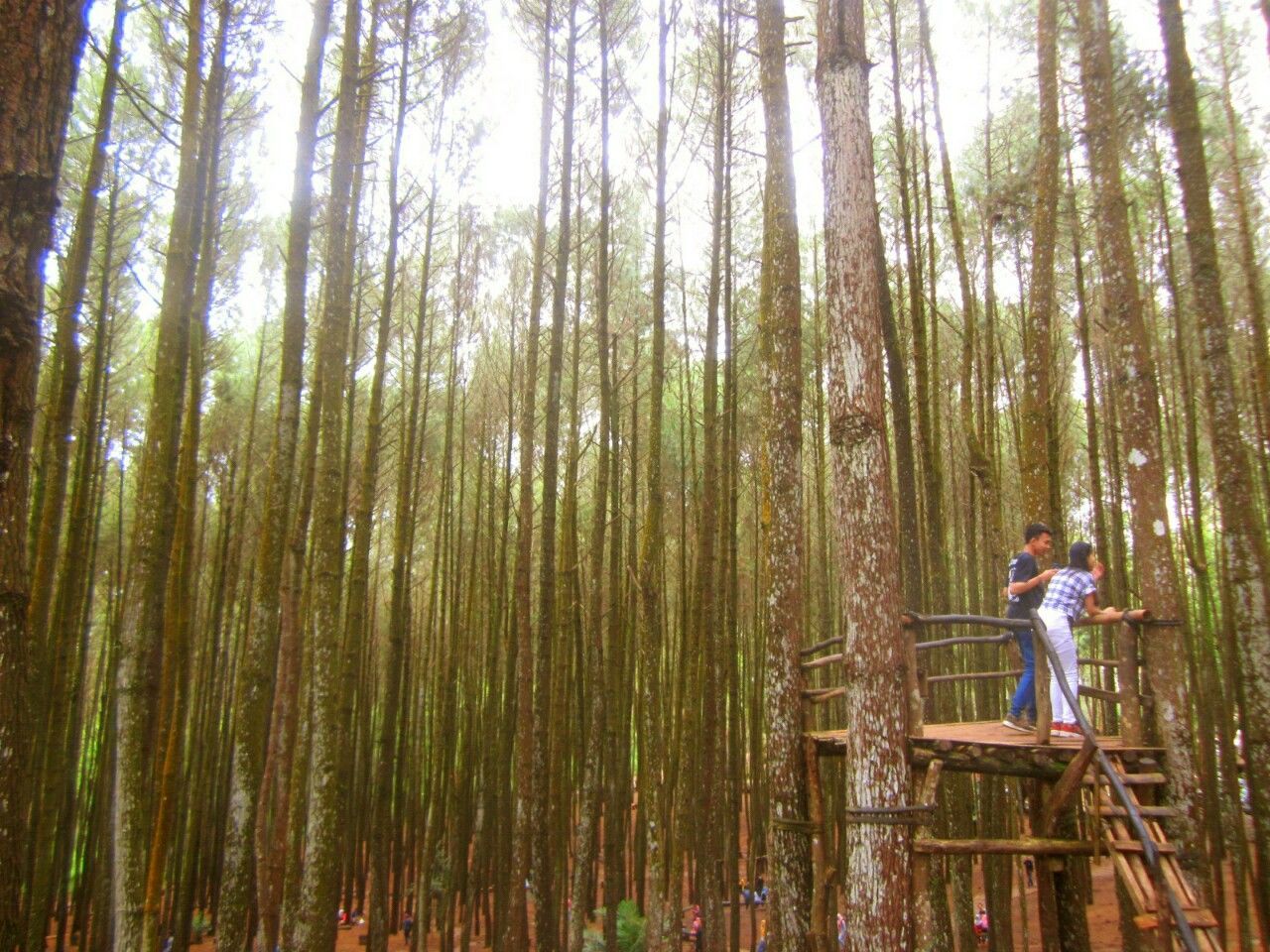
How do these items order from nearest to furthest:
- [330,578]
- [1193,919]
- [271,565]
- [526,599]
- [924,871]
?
[1193,919]
[924,871]
[271,565]
[330,578]
[526,599]

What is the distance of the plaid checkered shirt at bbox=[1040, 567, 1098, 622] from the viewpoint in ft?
16.6

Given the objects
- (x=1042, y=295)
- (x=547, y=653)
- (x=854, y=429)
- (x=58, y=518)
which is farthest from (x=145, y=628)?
(x=1042, y=295)

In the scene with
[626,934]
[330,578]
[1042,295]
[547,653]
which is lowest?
[626,934]

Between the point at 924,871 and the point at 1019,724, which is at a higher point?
the point at 1019,724

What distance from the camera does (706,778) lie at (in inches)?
276

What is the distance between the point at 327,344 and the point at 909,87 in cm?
667

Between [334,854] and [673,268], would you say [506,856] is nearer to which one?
[334,854]

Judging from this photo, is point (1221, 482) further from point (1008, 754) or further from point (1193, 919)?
point (1193, 919)

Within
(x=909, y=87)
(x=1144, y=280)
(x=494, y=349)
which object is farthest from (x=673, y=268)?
(x=1144, y=280)

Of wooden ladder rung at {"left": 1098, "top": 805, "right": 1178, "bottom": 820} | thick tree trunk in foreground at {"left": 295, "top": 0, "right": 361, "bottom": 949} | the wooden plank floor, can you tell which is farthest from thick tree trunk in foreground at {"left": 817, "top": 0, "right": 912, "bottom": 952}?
thick tree trunk in foreground at {"left": 295, "top": 0, "right": 361, "bottom": 949}

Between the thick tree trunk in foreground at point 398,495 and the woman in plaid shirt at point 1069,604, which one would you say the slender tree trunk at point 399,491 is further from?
the woman in plaid shirt at point 1069,604

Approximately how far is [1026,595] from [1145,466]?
3.49 ft

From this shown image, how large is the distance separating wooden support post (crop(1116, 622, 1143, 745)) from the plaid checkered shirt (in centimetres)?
27

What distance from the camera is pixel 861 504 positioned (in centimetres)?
389
